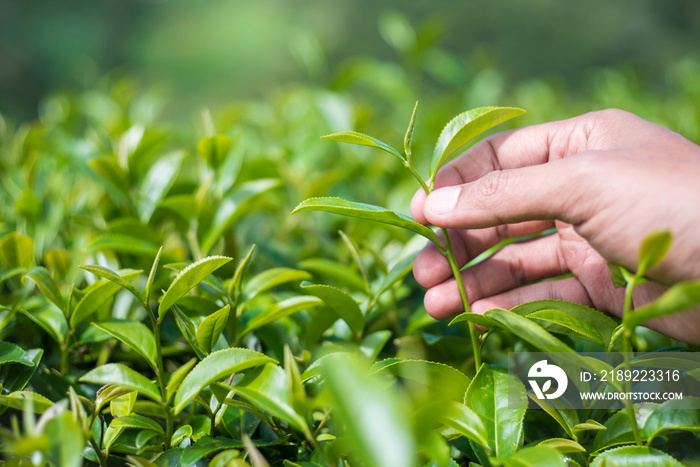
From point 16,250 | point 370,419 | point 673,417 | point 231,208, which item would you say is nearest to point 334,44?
point 231,208

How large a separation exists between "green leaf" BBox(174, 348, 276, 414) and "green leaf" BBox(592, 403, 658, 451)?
0.41m

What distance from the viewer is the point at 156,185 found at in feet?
3.45

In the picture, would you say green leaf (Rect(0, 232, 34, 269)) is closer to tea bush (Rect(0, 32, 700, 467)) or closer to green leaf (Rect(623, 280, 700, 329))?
tea bush (Rect(0, 32, 700, 467))

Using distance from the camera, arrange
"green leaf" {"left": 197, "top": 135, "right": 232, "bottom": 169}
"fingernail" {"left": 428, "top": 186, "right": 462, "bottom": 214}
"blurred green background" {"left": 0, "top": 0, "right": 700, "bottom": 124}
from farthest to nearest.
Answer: "blurred green background" {"left": 0, "top": 0, "right": 700, "bottom": 124}, "green leaf" {"left": 197, "top": 135, "right": 232, "bottom": 169}, "fingernail" {"left": 428, "top": 186, "right": 462, "bottom": 214}

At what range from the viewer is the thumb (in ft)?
2.08

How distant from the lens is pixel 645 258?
51 centimetres

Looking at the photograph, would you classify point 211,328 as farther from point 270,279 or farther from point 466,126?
point 466,126

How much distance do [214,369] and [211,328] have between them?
0.07 metres

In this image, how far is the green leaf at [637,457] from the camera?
1.87 ft

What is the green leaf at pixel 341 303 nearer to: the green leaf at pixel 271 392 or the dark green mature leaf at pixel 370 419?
the green leaf at pixel 271 392

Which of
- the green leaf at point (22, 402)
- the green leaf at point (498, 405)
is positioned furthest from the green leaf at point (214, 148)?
the green leaf at point (498, 405)

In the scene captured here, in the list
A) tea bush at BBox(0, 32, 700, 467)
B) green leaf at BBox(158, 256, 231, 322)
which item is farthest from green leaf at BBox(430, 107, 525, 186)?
green leaf at BBox(158, 256, 231, 322)

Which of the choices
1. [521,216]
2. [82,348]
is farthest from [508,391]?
[82,348]

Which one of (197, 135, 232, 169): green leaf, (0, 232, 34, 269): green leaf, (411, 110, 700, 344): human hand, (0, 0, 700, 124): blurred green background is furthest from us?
(0, 0, 700, 124): blurred green background
